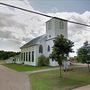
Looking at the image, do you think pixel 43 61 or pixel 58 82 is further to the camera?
pixel 43 61

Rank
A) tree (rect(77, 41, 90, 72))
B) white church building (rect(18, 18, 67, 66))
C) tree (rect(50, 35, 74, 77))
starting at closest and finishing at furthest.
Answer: tree (rect(50, 35, 74, 77)) → tree (rect(77, 41, 90, 72)) → white church building (rect(18, 18, 67, 66))

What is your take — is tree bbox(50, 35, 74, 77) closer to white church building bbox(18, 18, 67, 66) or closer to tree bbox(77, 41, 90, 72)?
tree bbox(77, 41, 90, 72)

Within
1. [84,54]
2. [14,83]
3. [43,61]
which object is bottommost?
[14,83]

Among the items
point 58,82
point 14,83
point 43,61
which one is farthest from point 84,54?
point 43,61

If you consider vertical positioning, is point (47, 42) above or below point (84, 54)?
above

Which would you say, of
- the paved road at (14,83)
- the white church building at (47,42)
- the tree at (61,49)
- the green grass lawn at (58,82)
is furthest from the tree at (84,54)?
the white church building at (47,42)

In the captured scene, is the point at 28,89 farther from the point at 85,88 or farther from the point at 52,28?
the point at 52,28

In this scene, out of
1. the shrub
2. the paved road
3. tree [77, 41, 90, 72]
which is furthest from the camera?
the shrub

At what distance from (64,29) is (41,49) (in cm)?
712

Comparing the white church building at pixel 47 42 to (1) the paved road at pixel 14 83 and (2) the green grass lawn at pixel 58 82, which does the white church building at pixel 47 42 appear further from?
(1) the paved road at pixel 14 83

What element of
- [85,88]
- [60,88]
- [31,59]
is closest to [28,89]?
[60,88]

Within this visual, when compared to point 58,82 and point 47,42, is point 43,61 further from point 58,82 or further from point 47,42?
point 58,82

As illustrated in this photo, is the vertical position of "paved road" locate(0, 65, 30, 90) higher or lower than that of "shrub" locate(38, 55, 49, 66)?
lower

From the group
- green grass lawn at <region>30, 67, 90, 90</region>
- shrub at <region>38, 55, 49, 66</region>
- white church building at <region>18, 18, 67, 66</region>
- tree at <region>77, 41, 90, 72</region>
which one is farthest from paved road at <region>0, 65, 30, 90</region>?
shrub at <region>38, 55, 49, 66</region>
